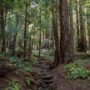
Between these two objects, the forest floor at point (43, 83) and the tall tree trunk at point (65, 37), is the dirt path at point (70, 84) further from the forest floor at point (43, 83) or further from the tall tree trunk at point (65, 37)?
the tall tree trunk at point (65, 37)

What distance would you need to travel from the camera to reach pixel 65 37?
1455 cm

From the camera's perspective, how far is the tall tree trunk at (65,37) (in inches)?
564

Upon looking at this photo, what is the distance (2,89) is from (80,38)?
16.6 m

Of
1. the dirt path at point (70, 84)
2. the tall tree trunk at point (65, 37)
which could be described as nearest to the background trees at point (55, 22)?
the tall tree trunk at point (65, 37)

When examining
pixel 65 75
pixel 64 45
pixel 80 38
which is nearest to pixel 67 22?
pixel 64 45

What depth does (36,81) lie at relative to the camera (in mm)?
11039

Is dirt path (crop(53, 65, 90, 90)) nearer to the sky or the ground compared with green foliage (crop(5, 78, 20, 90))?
nearer to the ground

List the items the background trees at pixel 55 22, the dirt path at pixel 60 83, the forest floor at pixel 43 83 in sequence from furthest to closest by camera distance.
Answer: the background trees at pixel 55 22 → the dirt path at pixel 60 83 → the forest floor at pixel 43 83

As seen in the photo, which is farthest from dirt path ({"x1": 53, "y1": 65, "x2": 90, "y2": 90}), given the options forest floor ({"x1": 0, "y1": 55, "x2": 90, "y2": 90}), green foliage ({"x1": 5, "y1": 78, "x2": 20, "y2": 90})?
green foliage ({"x1": 5, "y1": 78, "x2": 20, "y2": 90})

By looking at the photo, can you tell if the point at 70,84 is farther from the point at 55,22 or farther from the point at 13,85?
the point at 55,22

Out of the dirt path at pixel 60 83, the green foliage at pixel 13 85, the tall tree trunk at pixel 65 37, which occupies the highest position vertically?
the tall tree trunk at pixel 65 37

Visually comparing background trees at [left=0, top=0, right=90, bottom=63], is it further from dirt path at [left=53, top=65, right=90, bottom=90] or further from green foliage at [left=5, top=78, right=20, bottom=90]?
green foliage at [left=5, top=78, right=20, bottom=90]

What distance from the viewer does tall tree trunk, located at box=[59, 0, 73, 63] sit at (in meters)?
14.3

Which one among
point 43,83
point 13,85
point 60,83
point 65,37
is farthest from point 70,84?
point 65,37
